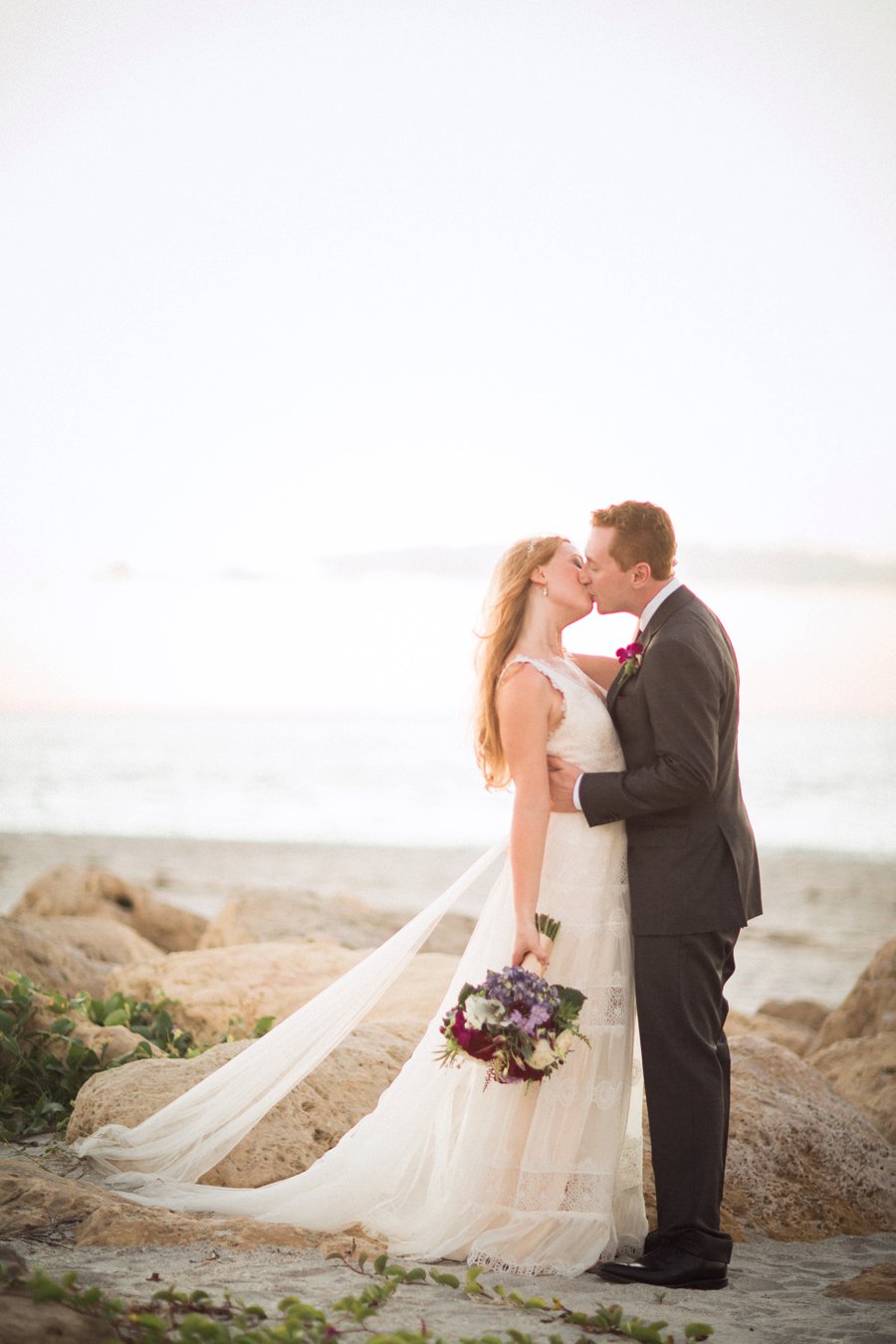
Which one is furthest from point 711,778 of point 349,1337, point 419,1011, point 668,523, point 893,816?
point 893,816

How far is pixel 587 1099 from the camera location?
15.2 ft

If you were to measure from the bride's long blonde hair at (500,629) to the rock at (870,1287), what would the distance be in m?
2.20

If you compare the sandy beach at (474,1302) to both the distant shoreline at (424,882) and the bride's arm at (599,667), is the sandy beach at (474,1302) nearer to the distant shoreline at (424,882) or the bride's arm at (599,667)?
the bride's arm at (599,667)

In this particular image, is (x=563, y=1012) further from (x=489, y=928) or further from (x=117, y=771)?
(x=117, y=771)

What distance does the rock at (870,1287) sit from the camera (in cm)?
431

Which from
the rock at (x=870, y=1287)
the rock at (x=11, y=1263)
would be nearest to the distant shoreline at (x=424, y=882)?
the rock at (x=870, y=1287)

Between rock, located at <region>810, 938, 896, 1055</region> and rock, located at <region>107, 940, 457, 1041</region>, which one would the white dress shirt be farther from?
rock, located at <region>810, 938, 896, 1055</region>

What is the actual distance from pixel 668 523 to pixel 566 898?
152 centimetres

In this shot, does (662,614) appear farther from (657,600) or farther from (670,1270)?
(670,1270)

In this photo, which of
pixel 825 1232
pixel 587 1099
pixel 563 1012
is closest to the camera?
pixel 563 1012

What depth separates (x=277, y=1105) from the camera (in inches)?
214

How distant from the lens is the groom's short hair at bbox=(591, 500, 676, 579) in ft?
15.7

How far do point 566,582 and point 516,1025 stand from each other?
1.74 metres

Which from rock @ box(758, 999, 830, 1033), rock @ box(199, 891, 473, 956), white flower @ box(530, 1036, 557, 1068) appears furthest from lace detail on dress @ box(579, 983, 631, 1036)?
rock @ box(758, 999, 830, 1033)
